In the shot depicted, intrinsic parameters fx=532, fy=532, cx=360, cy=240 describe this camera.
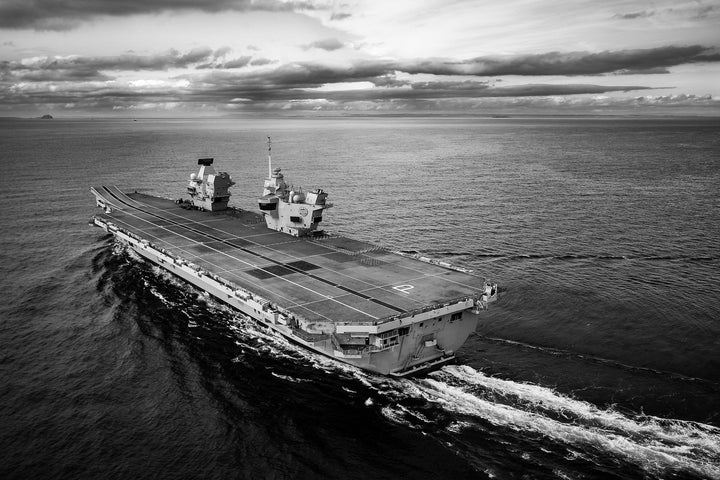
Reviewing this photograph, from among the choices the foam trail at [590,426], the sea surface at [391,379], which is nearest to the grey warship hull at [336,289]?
the sea surface at [391,379]

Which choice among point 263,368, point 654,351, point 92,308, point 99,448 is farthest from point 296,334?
point 654,351

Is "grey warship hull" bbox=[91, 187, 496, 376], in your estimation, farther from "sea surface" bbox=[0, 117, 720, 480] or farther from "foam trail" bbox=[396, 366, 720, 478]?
"foam trail" bbox=[396, 366, 720, 478]

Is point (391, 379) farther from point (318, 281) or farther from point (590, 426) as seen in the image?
point (590, 426)

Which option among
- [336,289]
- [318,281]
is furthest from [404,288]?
[318,281]

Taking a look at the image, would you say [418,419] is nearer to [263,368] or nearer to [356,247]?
[263,368]

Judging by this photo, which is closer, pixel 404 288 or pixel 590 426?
pixel 590 426
